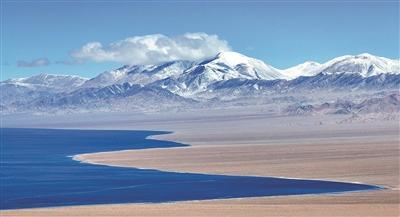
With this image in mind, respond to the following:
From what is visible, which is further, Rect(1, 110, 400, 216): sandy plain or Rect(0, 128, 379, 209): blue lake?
Rect(0, 128, 379, 209): blue lake

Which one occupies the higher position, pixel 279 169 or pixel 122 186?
pixel 279 169

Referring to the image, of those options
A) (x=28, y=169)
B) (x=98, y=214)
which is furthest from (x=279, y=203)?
(x=28, y=169)

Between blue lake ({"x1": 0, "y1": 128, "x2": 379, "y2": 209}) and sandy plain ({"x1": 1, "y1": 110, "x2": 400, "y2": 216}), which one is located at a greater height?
sandy plain ({"x1": 1, "y1": 110, "x2": 400, "y2": 216})

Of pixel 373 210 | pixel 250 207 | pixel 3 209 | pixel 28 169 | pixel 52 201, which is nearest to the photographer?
pixel 373 210

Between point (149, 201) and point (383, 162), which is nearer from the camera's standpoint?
point (149, 201)

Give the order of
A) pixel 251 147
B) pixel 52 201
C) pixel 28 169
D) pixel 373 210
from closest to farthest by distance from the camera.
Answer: pixel 373 210, pixel 52 201, pixel 28 169, pixel 251 147

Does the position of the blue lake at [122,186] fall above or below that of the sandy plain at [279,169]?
below

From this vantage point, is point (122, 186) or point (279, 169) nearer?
point (122, 186)

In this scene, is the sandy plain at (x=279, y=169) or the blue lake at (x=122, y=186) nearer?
the sandy plain at (x=279, y=169)

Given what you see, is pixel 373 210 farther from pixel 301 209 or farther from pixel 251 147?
pixel 251 147
